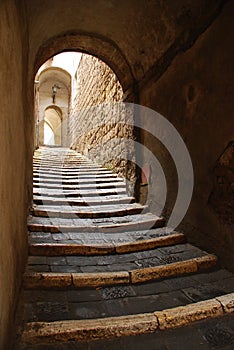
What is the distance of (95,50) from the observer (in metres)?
4.16

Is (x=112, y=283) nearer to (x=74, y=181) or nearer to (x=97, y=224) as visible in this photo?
(x=97, y=224)

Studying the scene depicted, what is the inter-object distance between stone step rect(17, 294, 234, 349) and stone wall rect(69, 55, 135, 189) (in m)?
2.79

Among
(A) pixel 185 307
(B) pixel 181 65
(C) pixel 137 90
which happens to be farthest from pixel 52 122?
(A) pixel 185 307

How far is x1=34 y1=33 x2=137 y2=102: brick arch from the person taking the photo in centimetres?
368

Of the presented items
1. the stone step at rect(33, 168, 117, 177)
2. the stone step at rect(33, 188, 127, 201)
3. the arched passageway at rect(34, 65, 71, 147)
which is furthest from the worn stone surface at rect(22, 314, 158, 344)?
the arched passageway at rect(34, 65, 71, 147)

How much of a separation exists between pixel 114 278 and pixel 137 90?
10.1 feet

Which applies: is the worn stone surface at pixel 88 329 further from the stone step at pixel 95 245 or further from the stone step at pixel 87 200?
the stone step at pixel 87 200

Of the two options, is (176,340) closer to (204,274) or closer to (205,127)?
(204,274)

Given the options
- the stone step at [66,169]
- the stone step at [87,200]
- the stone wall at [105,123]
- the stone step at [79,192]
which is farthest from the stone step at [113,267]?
the stone step at [66,169]

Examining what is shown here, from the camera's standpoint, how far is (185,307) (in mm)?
1778

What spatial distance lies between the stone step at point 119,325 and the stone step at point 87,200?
2.40 metres

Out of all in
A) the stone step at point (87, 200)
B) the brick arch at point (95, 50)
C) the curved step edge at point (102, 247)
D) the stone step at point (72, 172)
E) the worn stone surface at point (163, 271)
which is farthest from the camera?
the stone step at point (72, 172)

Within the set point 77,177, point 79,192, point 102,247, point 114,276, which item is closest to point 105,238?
point 102,247

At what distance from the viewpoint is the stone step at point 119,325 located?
1.50 meters
